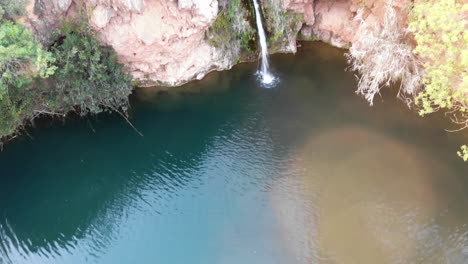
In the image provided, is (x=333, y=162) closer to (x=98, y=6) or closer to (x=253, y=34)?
(x=253, y=34)

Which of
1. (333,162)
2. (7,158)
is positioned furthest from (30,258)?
(333,162)

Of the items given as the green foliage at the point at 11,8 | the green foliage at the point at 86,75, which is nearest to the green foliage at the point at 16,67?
the green foliage at the point at 11,8

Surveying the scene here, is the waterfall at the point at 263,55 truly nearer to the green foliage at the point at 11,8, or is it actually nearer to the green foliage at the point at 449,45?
the green foliage at the point at 449,45

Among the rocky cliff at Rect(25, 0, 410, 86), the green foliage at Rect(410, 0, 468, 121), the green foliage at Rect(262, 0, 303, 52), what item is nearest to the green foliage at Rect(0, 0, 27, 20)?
the rocky cliff at Rect(25, 0, 410, 86)

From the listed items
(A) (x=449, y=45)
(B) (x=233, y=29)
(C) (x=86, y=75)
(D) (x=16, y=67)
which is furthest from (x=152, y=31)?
(A) (x=449, y=45)

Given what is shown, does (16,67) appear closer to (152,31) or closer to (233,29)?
(152,31)

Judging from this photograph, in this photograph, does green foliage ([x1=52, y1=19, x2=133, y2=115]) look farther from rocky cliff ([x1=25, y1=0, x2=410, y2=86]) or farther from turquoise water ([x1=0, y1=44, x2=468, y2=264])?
turquoise water ([x1=0, y1=44, x2=468, y2=264])
